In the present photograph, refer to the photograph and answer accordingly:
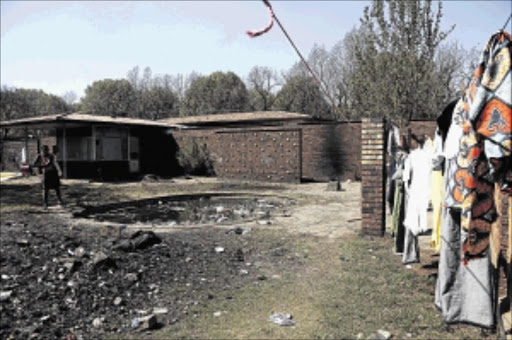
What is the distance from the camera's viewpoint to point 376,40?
1800cm

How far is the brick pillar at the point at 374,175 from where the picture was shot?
22.6 ft

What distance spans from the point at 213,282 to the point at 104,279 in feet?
4.46

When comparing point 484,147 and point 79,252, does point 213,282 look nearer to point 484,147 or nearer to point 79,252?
point 79,252

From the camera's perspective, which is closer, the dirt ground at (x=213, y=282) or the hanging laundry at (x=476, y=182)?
the hanging laundry at (x=476, y=182)

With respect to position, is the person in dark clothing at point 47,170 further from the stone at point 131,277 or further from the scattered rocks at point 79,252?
the stone at point 131,277

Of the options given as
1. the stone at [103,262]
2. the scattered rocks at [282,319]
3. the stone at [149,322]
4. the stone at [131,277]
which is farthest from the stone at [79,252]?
the scattered rocks at [282,319]

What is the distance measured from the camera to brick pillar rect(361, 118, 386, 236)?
271 inches

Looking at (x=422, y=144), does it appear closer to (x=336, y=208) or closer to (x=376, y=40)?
(x=336, y=208)

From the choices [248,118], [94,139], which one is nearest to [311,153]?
[94,139]

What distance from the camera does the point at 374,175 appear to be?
22.6 feet

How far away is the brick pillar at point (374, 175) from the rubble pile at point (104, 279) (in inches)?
88.8

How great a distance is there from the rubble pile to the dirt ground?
0.01 m

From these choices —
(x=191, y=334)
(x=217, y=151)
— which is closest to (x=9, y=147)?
(x=217, y=151)

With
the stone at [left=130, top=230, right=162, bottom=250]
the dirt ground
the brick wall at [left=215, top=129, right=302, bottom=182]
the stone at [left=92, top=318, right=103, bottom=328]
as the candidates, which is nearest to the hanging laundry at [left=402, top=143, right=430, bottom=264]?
the dirt ground
